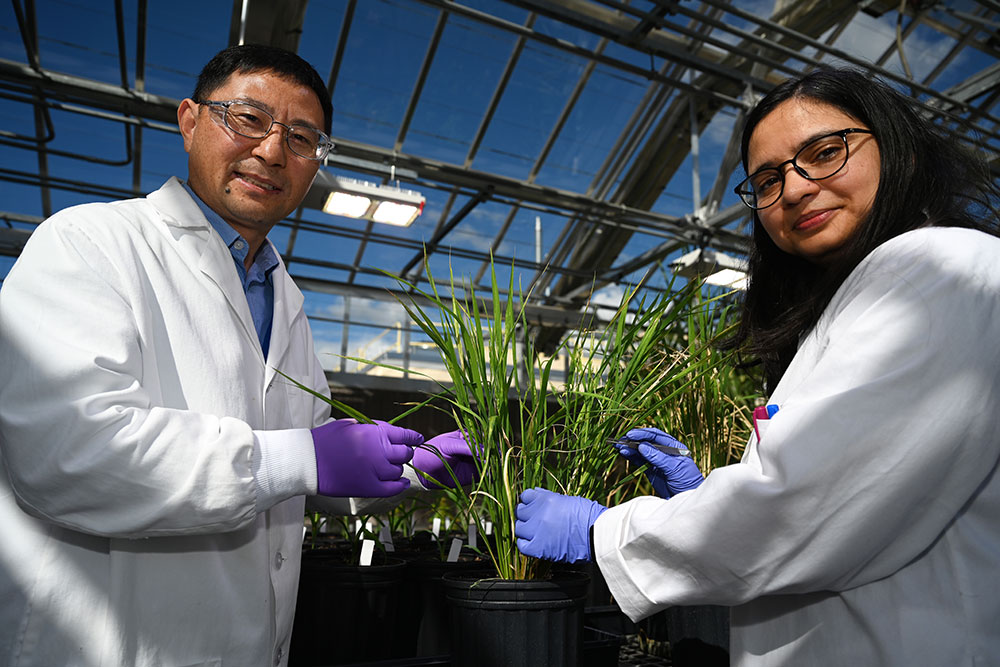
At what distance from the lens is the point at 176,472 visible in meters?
0.69

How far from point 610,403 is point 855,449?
38 cm

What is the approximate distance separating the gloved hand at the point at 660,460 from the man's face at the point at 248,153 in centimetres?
65

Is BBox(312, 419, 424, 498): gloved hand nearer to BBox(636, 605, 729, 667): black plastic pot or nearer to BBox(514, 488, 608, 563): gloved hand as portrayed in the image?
BBox(514, 488, 608, 563): gloved hand

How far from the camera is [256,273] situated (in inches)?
43.6

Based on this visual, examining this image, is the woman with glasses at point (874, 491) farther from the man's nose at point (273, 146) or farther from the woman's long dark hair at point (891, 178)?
the man's nose at point (273, 146)

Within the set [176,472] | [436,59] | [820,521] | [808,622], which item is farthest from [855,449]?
[436,59]

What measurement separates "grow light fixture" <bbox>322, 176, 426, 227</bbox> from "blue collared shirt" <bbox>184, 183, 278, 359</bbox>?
8.31 feet

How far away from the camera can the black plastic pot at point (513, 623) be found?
2.80 feet

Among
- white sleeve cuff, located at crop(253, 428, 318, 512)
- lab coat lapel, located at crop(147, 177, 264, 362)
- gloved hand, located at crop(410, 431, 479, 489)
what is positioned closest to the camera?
white sleeve cuff, located at crop(253, 428, 318, 512)

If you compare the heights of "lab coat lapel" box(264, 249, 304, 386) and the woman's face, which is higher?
the woman's face

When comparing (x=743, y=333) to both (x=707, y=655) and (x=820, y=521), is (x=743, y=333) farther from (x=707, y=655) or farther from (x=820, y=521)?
(x=707, y=655)

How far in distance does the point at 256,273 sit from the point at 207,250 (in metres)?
0.15

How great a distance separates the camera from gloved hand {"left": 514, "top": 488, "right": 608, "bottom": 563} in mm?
855

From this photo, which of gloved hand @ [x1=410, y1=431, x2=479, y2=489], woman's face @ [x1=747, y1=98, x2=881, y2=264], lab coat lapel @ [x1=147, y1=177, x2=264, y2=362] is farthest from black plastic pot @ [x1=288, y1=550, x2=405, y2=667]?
woman's face @ [x1=747, y1=98, x2=881, y2=264]
